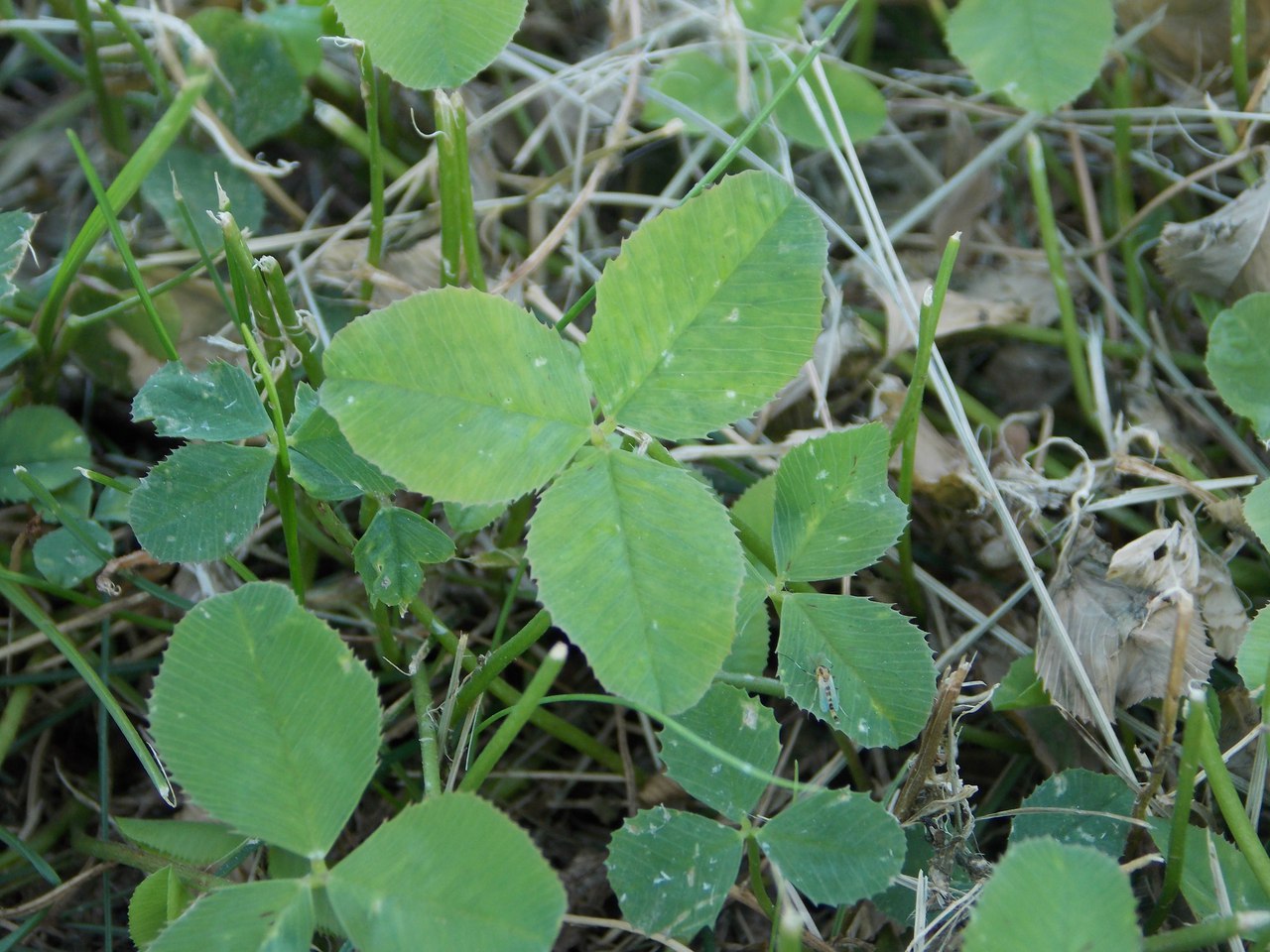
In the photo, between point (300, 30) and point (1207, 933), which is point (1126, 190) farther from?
point (300, 30)

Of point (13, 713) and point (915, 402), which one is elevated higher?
point (915, 402)

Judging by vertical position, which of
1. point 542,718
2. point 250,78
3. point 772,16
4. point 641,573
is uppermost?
point 772,16

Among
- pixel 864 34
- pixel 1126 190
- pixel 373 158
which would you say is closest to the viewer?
pixel 373 158

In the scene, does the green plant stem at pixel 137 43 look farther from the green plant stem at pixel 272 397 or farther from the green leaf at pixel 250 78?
the green plant stem at pixel 272 397

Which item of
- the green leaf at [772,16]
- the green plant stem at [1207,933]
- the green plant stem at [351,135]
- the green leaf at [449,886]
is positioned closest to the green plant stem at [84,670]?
the green leaf at [449,886]

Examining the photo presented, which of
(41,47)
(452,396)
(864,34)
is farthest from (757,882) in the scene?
(41,47)
